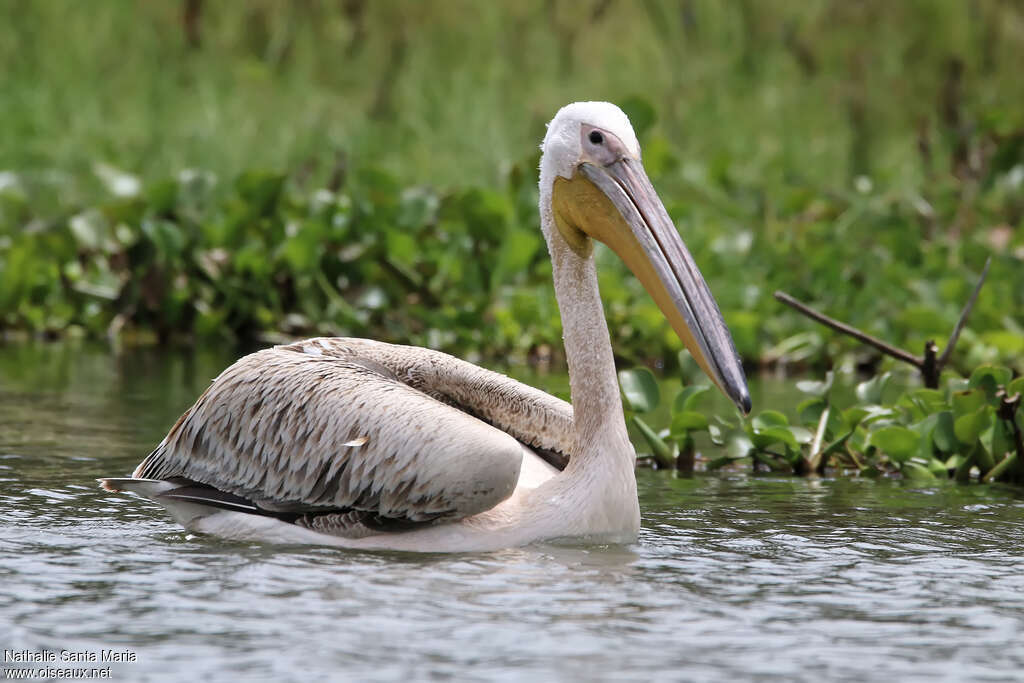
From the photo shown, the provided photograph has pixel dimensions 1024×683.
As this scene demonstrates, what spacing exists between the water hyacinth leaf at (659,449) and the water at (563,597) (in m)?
0.56

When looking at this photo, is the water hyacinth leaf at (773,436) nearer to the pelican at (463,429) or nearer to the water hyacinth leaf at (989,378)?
the water hyacinth leaf at (989,378)

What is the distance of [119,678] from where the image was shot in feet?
11.9

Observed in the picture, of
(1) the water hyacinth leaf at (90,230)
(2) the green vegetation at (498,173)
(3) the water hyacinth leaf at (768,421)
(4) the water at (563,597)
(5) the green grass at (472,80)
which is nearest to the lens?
(4) the water at (563,597)

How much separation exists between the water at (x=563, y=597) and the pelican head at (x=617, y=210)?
742 mm

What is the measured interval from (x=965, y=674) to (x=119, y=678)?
5.96 feet

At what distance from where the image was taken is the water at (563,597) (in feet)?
12.5

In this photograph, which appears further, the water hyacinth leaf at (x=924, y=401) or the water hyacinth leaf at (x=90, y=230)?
the water hyacinth leaf at (x=90, y=230)

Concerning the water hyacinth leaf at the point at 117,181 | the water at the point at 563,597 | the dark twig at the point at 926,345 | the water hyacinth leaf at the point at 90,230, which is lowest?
the water at the point at 563,597

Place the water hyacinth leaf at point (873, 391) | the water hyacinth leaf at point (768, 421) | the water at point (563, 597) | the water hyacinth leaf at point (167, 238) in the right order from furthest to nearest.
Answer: the water hyacinth leaf at point (167, 238)
the water hyacinth leaf at point (873, 391)
the water hyacinth leaf at point (768, 421)
the water at point (563, 597)

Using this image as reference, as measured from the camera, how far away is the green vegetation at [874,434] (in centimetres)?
654

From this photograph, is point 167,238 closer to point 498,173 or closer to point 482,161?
point 498,173

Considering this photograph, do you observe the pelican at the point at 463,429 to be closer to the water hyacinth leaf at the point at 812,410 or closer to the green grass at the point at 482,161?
the water hyacinth leaf at the point at 812,410

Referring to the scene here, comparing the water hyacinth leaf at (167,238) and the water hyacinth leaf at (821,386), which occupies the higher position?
the water hyacinth leaf at (167,238)

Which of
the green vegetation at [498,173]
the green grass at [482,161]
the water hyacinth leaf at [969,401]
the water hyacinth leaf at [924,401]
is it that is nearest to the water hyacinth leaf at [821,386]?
the green vegetation at [498,173]
